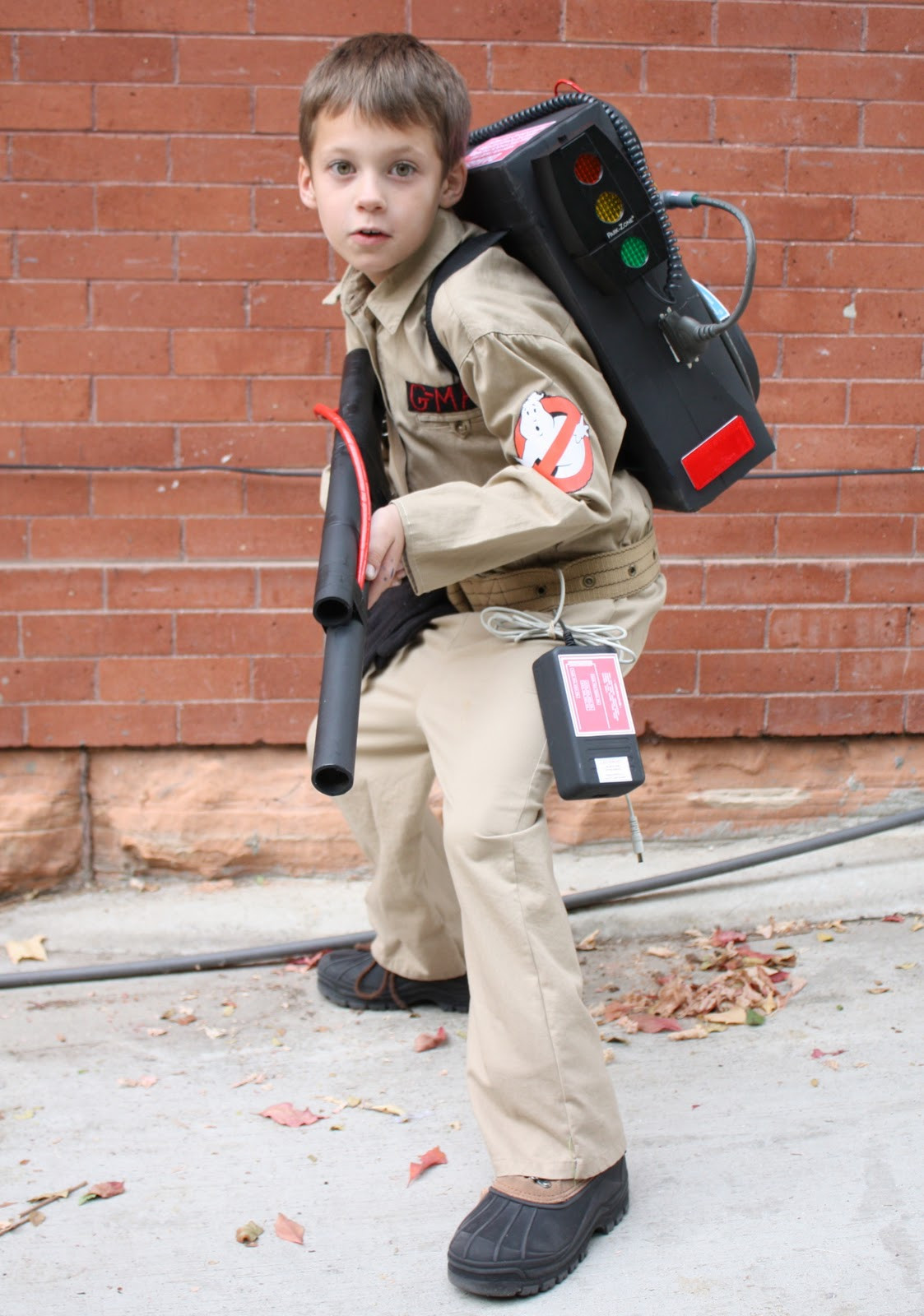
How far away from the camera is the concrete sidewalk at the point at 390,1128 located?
6.46 feet

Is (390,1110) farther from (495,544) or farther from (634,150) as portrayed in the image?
(634,150)

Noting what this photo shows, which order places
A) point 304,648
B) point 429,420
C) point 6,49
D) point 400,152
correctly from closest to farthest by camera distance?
point 400,152 → point 429,420 → point 6,49 → point 304,648

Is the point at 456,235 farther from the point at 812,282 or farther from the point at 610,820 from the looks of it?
the point at 610,820

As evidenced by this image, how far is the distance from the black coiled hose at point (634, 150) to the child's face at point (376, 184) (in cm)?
19

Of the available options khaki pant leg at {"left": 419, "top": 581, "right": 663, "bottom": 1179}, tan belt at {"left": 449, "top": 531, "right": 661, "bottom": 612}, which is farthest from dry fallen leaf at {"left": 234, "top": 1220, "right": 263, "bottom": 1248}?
tan belt at {"left": 449, "top": 531, "right": 661, "bottom": 612}

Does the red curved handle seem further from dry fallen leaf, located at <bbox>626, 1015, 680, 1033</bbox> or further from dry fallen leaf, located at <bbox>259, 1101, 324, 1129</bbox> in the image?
dry fallen leaf, located at <bbox>626, 1015, 680, 1033</bbox>

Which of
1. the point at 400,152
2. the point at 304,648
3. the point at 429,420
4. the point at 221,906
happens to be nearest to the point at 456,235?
the point at 400,152

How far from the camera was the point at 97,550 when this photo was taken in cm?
336

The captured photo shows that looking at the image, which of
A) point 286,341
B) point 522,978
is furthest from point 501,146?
point 522,978

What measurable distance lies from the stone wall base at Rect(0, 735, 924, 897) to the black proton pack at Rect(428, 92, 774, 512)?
4.64 ft

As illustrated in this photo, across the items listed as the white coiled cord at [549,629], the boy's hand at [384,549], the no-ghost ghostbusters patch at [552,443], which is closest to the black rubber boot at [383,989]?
the white coiled cord at [549,629]

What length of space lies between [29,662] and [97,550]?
34 centimetres

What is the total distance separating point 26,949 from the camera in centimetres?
319

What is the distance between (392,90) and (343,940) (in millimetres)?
1938
